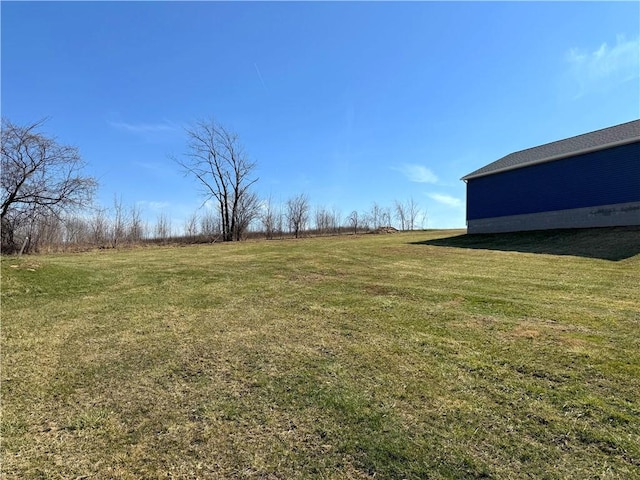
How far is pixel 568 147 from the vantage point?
61.0 ft

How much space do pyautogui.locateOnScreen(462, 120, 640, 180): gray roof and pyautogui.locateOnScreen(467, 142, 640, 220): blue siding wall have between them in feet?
1.18

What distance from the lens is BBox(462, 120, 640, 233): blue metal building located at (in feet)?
52.3

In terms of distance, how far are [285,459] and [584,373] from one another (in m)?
2.58

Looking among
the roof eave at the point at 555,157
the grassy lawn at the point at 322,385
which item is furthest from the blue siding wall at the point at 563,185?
the grassy lawn at the point at 322,385

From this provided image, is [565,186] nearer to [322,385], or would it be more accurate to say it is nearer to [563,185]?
[563,185]

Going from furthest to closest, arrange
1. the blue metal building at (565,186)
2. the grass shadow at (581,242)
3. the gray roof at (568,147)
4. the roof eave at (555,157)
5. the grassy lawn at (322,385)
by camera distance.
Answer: the gray roof at (568,147)
the blue metal building at (565,186)
the roof eave at (555,157)
the grass shadow at (581,242)
the grassy lawn at (322,385)

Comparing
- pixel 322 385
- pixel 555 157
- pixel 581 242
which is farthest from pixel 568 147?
pixel 322 385

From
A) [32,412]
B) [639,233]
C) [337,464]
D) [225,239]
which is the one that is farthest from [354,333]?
[225,239]

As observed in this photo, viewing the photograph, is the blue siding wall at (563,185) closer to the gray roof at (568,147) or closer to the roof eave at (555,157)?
the roof eave at (555,157)

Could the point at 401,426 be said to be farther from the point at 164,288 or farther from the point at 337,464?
the point at 164,288

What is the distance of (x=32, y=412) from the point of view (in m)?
2.67

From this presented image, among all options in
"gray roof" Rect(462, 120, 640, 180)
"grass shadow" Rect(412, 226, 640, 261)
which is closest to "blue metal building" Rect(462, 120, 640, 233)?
"gray roof" Rect(462, 120, 640, 180)

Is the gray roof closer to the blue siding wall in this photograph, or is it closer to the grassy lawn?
the blue siding wall

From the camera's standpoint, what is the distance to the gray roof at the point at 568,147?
54.0 feet
